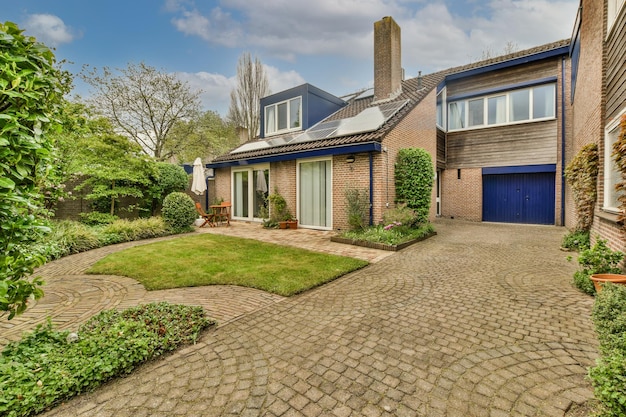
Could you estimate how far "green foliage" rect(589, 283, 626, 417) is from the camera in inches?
65.1

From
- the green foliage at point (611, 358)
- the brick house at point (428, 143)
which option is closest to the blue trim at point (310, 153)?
the brick house at point (428, 143)

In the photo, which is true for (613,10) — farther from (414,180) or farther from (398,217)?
(398,217)

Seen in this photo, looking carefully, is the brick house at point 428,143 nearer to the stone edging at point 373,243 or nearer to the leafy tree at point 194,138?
the stone edging at point 373,243

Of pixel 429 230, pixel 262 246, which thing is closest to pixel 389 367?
pixel 262 246

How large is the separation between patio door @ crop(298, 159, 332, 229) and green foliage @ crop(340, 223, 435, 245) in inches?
71.5

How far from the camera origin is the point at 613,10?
540 centimetres

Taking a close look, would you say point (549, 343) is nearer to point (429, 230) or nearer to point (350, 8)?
point (429, 230)

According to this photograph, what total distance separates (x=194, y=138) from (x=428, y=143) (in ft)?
48.2

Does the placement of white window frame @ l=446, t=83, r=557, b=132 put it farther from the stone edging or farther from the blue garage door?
Answer: the stone edging

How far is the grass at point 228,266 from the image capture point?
477 cm

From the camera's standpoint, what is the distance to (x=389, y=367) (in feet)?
8.27

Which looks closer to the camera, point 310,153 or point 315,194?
point 310,153

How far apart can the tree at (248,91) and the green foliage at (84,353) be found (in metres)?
23.0

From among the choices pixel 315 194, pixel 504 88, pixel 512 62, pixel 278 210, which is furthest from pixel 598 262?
pixel 512 62
